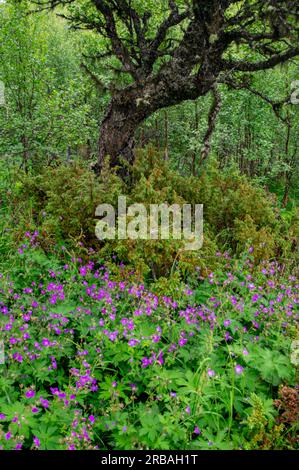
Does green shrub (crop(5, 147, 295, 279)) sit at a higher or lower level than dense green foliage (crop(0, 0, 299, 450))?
higher

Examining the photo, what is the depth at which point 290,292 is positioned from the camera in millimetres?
4531

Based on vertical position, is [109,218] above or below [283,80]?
below

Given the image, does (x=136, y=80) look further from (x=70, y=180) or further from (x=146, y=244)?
(x=146, y=244)

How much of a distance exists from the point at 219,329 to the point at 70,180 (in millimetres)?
3087

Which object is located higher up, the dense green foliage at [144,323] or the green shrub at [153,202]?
the green shrub at [153,202]

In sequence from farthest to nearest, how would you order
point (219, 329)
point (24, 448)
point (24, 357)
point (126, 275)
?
point (126, 275) < point (219, 329) < point (24, 357) < point (24, 448)

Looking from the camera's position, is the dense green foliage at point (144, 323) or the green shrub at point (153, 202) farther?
the green shrub at point (153, 202)

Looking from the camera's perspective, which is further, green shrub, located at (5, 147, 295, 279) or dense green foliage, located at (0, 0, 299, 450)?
green shrub, located at (5, 147, 295, 279)

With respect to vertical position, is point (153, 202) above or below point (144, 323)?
above

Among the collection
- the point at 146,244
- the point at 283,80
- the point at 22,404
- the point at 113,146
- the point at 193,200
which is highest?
the point at 283,80

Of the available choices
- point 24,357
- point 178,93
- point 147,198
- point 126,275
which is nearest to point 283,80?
point 178,93

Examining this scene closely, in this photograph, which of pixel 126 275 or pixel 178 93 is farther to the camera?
pixel 178 93

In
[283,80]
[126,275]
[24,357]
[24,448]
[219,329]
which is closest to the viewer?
[24,448]

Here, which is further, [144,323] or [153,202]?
[153,202]
